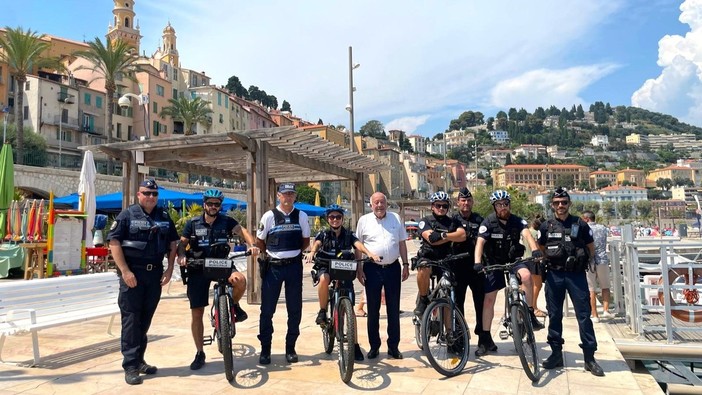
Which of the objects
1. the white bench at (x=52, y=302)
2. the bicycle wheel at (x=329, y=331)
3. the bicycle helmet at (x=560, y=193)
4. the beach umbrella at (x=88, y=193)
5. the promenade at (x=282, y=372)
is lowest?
the promenade at (x=282, y=372)

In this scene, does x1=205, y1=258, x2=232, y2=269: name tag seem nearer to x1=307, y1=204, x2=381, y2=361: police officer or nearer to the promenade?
x1=307, y1=204, x2=381, y2=361: police officer

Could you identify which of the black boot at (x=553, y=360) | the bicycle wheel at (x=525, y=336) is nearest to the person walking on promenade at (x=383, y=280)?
the bicycle wheel at (x=525, y=336)

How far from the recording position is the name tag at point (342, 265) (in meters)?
4.93

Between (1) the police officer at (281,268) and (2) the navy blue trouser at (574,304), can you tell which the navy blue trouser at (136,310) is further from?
(2) the navy blue trouser at (574,304)

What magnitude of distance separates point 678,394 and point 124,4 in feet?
300

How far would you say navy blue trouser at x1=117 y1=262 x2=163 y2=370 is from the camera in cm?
460

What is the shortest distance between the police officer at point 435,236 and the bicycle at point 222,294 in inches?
71.7

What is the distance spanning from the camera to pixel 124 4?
81.2 meters

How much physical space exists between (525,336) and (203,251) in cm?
311

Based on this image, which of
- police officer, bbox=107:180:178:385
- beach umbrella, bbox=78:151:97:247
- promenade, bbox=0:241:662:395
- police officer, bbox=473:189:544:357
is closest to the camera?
promenade, bbox=0:241:662:395

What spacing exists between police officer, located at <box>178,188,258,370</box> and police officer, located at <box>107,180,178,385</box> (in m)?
0.23

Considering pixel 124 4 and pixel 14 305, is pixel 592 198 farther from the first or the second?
pixel 14 305

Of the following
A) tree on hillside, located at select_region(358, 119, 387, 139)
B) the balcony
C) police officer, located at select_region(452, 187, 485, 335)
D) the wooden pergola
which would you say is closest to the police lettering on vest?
police officer, located at select_region(452, 187, 485, 335)

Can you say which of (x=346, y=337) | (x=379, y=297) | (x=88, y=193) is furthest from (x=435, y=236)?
(x=88, y=193)
